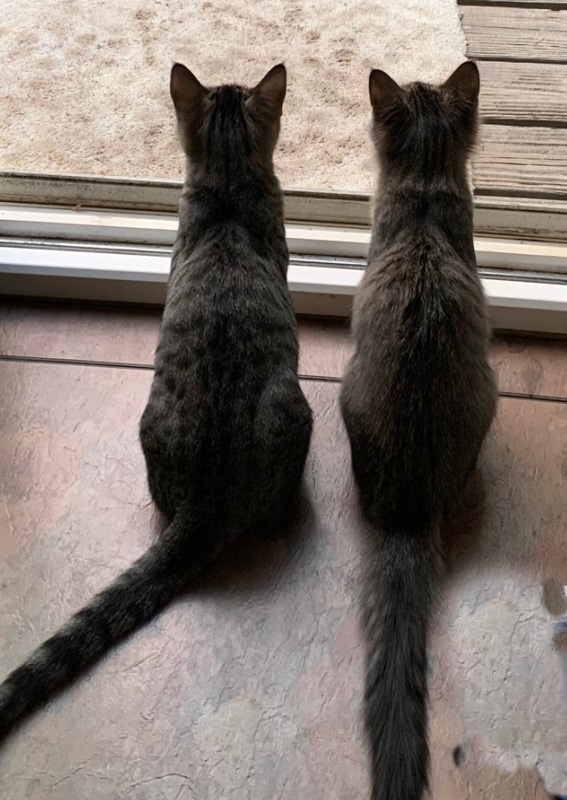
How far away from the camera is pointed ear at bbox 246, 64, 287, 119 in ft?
4.20

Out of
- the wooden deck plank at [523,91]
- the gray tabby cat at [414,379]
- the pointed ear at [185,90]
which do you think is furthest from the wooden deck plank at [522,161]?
the pointed ear at [185,90]

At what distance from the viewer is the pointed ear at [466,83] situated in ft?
4.21

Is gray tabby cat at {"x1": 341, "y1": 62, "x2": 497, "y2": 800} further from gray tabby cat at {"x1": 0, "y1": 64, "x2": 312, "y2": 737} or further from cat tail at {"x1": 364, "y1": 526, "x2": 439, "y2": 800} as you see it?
gray tabby cat at {"x1": 0, "y1": 64, "x2": 312, "y2": 737}

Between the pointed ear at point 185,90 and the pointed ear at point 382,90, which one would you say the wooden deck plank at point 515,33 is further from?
the pointed ear at point 185,90

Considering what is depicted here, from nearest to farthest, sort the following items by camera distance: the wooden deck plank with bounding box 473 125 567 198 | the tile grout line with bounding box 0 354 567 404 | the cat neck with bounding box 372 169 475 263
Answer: the cat neck with bounding box 372 169 475 263 < the tile grout line with bounding box 0 354 567 404 < the wooden deck plank with bounding box 473 125 567 198

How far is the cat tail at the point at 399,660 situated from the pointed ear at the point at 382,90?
0.73m

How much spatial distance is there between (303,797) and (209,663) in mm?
237

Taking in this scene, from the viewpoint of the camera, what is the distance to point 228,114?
1.29m

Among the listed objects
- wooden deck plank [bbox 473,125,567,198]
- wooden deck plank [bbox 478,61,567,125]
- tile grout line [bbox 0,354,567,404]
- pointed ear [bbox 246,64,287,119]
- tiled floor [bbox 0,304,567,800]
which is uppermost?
pointed ear [bbox 246,64,287,119]

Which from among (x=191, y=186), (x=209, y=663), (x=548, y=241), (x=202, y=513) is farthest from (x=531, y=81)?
(x=209, y=663)

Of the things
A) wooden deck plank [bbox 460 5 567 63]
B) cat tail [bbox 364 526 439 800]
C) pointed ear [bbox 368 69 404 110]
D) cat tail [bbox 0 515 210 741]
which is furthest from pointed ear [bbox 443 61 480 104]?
cat tail [bbox 0 515 210 741]

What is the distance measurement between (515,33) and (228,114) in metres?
0.95

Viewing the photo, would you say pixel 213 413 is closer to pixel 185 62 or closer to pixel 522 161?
pixel 522 161

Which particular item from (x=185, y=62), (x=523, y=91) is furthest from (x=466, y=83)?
(x=185, y=62)
